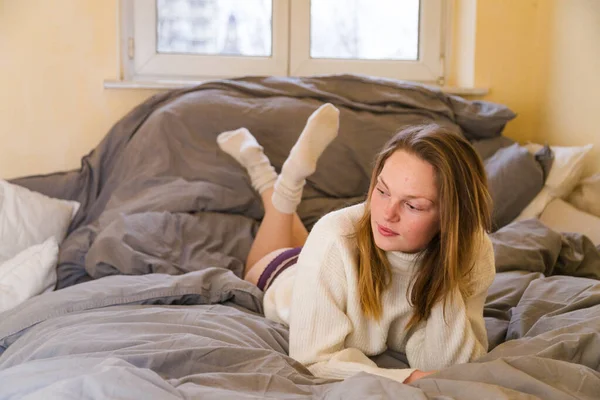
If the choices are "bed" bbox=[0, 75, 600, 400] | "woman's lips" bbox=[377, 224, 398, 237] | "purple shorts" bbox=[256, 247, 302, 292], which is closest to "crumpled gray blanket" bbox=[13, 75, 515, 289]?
"bed" bbox=[0, 75, 600, 400]

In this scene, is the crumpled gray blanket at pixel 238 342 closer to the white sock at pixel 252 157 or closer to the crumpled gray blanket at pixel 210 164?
the crumpled gray blanket at pixel 210 164

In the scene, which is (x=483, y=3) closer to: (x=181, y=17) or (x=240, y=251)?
(x=181, y=17)

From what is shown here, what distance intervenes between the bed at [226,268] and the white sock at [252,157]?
53 millimetres

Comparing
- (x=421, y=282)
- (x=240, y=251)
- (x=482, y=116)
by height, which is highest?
(x=482, y=116)

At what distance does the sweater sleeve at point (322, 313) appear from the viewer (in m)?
1.25

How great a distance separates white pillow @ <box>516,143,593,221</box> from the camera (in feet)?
7.09

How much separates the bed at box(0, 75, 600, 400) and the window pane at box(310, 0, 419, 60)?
0.40m

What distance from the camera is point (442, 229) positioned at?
1.22 m

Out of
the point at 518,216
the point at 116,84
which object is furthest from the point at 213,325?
the point at 116,84

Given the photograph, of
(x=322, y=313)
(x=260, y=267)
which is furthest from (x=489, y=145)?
(x=322, y=313)

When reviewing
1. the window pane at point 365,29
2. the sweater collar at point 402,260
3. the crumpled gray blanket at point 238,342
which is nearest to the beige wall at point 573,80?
the window pane at point 365,29

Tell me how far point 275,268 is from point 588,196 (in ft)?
3.35

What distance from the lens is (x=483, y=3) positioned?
105 inches

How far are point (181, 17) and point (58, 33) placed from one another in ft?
1.49
